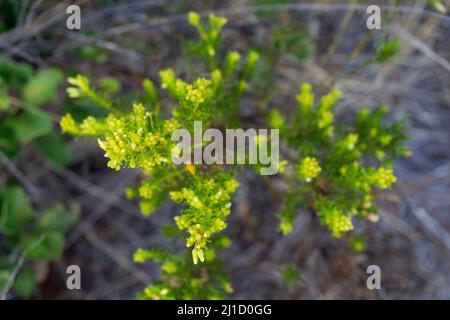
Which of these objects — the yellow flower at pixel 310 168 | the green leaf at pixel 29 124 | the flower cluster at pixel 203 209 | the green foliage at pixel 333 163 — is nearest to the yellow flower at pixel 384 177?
the green foliage at pixel 333 163

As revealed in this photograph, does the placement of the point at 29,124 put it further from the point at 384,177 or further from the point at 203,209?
the point at 384,177

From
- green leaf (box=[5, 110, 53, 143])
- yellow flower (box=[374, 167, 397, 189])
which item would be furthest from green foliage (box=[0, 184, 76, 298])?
yellow flower (box=[374, 167, 397, 189])

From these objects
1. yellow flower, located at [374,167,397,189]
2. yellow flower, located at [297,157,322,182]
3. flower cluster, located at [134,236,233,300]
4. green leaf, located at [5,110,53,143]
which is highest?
green leaf, located at [5,110,53,143]

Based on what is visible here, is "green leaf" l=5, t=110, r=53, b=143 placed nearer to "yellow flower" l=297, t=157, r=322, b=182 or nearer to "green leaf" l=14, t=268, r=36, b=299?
"green leaf" l=14, t=268, r=36, b=299

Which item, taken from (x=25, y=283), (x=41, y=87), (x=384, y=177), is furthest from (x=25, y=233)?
(x=384, y=177)
